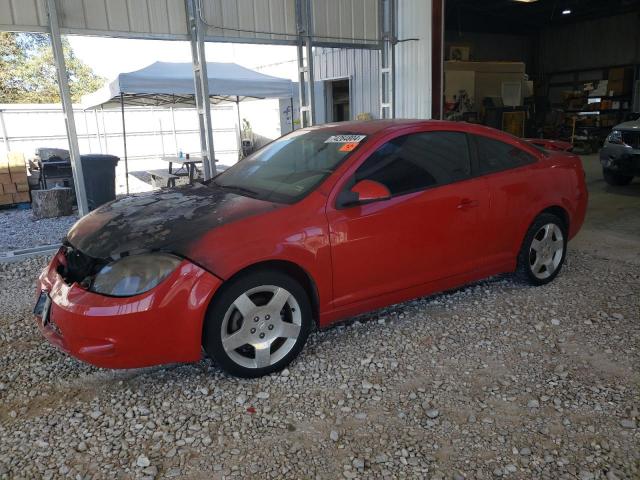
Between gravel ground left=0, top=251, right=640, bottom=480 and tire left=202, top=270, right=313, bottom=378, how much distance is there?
12 cm

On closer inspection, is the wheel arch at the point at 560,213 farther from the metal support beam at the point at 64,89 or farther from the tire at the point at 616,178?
the tire at the point at 616,178

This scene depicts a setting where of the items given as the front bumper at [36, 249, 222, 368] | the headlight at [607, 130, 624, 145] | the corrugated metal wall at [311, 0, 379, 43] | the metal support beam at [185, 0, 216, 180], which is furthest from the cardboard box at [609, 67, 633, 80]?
the front bumper at [36, 249, 222, 368]

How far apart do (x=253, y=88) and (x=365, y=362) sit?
8.60 meters

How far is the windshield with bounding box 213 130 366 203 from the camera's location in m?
3.26

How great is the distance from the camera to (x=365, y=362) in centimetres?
316

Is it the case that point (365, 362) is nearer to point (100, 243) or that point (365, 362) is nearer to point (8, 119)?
point (100, 243)

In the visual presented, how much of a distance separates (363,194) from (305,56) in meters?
5.13

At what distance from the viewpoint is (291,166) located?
3.60m

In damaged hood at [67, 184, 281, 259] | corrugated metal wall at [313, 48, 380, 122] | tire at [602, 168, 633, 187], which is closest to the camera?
damaged hood at [67, 184, 281, 259]

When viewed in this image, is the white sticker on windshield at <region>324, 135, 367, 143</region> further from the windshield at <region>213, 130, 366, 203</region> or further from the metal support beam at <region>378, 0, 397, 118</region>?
the metal support beam at <region>378, 0, 397, 118</region>

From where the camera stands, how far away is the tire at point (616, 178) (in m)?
9.46

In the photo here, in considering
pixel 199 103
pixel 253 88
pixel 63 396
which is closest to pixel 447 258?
pixel 63 396

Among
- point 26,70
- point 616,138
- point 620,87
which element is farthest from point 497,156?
point 26,70

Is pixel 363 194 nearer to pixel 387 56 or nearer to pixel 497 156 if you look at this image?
pixel 497 156
